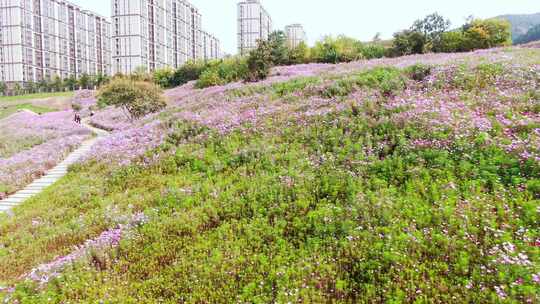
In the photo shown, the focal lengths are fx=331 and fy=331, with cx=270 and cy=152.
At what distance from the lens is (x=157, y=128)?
16.5 metres

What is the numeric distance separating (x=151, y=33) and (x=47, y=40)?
44.9m

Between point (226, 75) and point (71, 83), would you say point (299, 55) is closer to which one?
point (226, 75)

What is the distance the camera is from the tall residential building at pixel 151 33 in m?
104

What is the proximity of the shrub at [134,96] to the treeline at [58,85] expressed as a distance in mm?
70449

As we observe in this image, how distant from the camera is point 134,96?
25359mm

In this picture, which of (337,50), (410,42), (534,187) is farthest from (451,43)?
(534,187)

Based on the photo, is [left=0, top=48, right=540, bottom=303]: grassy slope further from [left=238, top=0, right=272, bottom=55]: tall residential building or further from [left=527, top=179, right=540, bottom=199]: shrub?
[left=238, top=0, right=272, bottom=55]: tall residential building

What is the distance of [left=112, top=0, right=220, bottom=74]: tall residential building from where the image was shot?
4099 inches

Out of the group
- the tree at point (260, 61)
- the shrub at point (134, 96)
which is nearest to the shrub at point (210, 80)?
the tree at point (260, 61)

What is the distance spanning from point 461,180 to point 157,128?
1369cm

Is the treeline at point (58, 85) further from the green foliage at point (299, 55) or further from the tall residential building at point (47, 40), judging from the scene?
the green foliage at point (299, 55)

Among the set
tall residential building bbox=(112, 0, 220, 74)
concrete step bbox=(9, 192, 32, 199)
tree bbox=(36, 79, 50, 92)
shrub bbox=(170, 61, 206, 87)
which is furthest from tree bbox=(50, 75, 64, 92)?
concrete step bbox=(9, 192, 32, 199)

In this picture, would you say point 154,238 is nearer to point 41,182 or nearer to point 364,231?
point 364,231

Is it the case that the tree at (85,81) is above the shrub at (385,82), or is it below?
above
